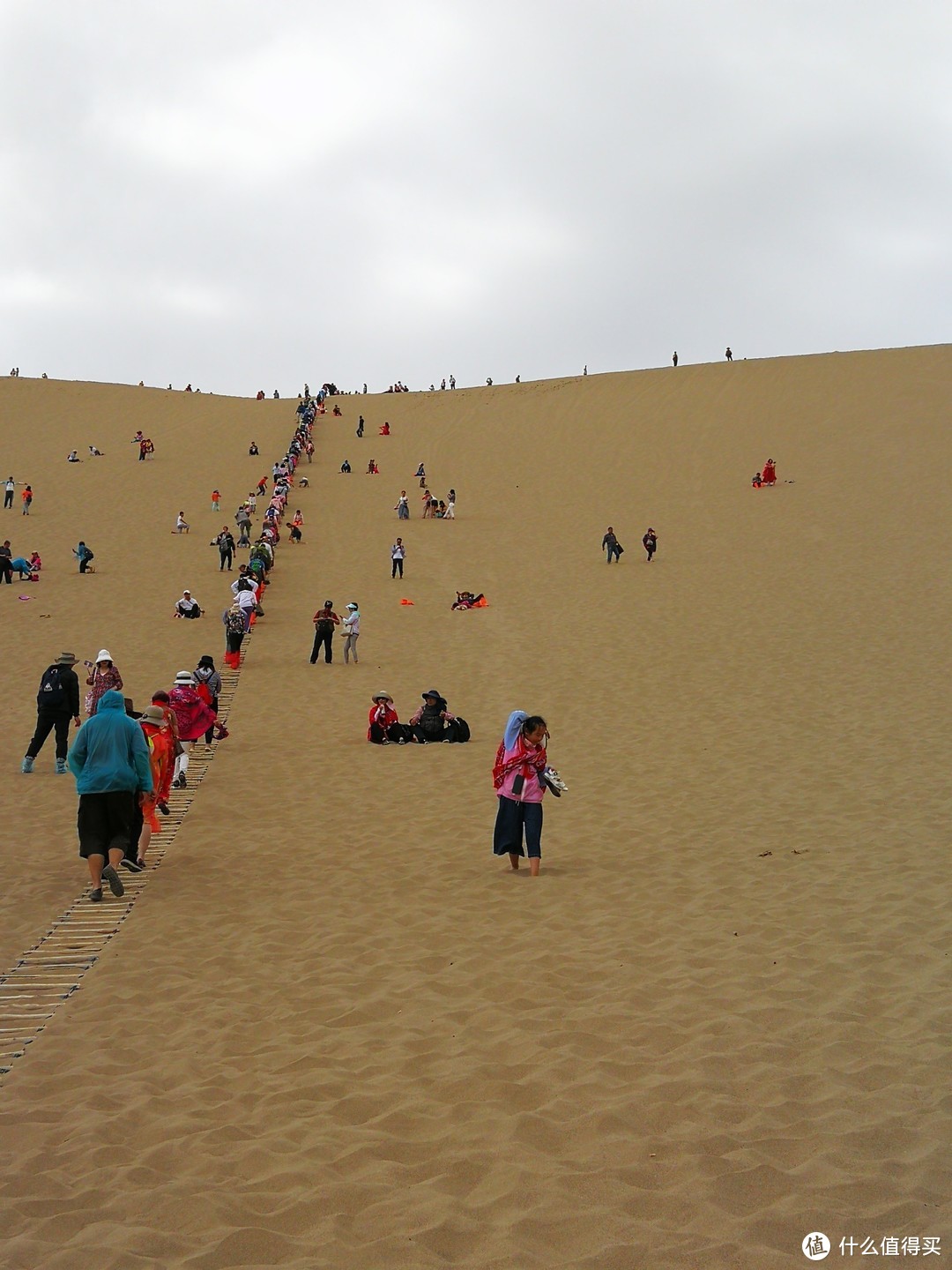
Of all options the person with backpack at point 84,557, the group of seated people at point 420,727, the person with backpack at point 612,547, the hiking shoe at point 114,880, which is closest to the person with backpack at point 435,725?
the group of seated people at point 420,727

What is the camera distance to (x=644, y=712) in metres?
14.9

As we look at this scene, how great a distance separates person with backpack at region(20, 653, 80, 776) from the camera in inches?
457

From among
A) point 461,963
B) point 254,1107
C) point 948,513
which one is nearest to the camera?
point 254,1107

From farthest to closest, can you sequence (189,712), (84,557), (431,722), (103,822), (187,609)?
(84,557) → (187,609) → (431,722) → (189,712) → (103,822)

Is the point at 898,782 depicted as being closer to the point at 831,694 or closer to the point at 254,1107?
the point at 831,694

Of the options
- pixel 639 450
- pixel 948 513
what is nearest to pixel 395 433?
pixel 639 450

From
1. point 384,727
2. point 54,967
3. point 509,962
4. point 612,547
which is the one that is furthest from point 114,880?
point 612,547

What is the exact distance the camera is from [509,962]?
639cm

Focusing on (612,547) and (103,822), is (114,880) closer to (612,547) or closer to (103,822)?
(103,822)

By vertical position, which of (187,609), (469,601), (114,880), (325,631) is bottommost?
(114,880)

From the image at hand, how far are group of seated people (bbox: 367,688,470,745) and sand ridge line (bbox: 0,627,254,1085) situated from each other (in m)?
4.81

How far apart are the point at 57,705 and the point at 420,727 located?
4.14 m

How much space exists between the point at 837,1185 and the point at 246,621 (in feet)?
52.9

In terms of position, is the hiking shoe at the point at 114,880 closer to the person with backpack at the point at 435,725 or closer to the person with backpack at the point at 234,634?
the person with backpack at the point at 435,725
